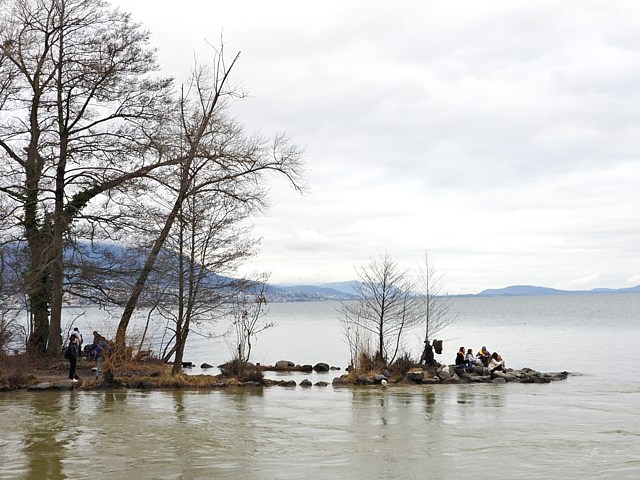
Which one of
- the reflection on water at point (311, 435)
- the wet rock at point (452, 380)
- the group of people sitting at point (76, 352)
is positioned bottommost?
the reflection on water at point (311, 435)

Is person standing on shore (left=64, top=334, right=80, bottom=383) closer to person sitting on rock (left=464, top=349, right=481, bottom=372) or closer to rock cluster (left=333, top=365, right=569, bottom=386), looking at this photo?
rock cluster (left=333, top=365, right=569, bottom=386)

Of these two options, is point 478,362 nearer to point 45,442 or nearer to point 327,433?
point 327,433

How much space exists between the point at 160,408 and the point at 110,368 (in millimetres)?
6995

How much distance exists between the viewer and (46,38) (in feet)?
92.9

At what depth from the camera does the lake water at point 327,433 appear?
13070 millimetres

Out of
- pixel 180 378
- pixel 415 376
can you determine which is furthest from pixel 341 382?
pixel 180 378

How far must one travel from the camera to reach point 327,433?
16797 millimetres

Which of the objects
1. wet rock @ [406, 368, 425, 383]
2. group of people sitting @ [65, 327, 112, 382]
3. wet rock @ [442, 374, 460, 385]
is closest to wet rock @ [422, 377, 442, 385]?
wet rock @ [406, 368, 425, 383]

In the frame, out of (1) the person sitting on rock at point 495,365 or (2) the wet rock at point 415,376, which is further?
(1) the person sitting on rock at point 495,365

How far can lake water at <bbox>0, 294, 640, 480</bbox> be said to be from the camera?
13070 mm

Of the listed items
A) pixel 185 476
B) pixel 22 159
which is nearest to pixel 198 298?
pixel 22 159

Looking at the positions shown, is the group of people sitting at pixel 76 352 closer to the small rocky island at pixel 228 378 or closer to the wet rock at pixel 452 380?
the small rocky island at pixel 228 378

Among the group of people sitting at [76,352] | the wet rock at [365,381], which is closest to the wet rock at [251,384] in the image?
the wet rock at [365,381]

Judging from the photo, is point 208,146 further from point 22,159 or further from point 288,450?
point 288,450
